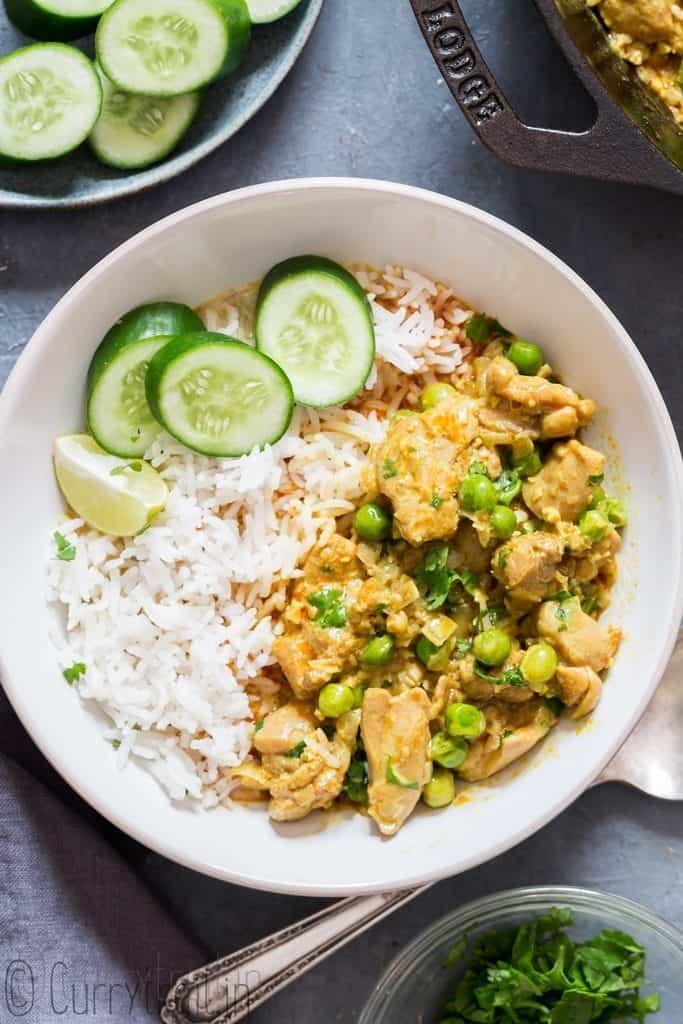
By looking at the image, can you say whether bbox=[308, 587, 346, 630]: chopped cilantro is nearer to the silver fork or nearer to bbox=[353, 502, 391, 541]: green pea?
bbox=[353, 502, 391, 541]: green pea

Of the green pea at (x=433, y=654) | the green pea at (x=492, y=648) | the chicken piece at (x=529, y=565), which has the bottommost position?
the green pea at (x=433, y=654)

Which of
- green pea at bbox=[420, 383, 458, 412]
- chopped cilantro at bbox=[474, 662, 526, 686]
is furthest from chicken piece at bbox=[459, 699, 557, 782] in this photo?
green pea at bbox=[420, 383, 458, 412]

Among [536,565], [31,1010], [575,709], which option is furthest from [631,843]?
[31,1010]

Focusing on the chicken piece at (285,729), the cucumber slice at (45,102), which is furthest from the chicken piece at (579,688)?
the cucumber slice at (45,102)

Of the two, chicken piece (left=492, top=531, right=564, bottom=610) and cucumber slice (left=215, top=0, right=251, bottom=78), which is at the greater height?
cucumber slice (left=215, top=0, right=251, bottom=78)

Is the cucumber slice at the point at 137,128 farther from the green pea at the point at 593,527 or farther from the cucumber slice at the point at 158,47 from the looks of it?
the green pea at the point at 593,527

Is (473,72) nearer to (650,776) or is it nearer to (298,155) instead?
(298,155)

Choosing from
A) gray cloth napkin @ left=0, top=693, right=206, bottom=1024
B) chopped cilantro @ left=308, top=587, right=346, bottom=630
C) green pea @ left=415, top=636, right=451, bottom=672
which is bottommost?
gray cloth napkin @ left=0, top=693, right=206, bottom=1024
